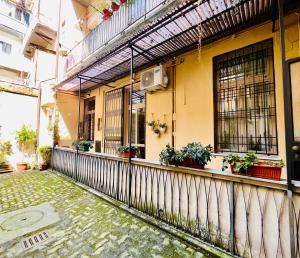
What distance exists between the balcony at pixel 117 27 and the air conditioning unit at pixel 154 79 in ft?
4.12

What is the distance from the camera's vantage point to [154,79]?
4887 millimetres

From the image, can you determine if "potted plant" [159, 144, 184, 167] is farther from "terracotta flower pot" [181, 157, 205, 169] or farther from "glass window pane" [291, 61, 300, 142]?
"glass window pane" [291, 61, 300, 142]

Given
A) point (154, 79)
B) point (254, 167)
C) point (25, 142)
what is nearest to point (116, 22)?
point (154, 79)

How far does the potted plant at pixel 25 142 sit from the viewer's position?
25.4 feet

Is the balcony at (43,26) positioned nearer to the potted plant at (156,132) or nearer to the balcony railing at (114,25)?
the balcony railing at (114,25)

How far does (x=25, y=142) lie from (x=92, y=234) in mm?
7301

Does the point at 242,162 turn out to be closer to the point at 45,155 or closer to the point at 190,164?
the point at 190,164

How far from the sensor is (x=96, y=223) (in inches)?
120

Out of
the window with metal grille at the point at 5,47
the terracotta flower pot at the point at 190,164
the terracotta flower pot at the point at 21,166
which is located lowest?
the terracotta flower pot at the point at 21,166

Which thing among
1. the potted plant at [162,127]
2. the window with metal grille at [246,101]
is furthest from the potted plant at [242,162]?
the potted plant at [162,127]

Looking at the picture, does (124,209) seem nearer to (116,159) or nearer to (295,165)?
(116,159)

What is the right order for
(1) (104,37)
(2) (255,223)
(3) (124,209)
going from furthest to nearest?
(1) (104,37)
(3) (124,209)
(2) (255,223)

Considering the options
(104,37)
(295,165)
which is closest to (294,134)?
(295,165)

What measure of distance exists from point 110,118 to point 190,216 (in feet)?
17.6
